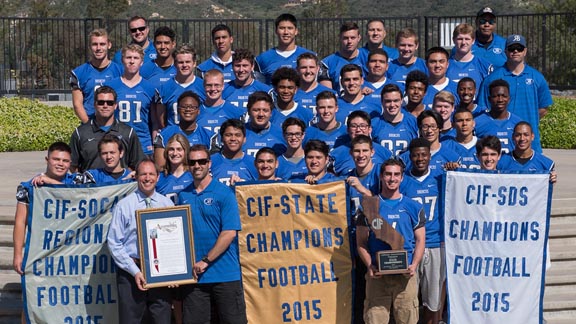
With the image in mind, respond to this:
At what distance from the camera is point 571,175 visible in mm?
15094

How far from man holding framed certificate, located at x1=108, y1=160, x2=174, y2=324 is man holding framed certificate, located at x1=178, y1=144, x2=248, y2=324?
24 cm

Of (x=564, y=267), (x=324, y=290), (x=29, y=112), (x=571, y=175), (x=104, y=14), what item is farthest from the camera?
(x=104, y=14)

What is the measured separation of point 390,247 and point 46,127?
474 inches

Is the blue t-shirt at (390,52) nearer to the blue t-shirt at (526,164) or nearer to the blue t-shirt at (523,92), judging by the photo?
the blue t-shirt at (523,92)

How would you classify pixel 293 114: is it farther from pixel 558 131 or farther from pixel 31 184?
pixel 558 131

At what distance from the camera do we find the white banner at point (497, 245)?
965 cm

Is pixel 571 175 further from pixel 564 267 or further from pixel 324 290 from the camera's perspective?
pixel 324 290

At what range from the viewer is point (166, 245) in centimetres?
878

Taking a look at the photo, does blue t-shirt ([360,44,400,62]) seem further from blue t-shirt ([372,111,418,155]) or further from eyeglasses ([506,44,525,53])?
blue t-shirt ([372,111,418,155])

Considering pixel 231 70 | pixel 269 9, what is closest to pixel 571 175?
pixel 231 70

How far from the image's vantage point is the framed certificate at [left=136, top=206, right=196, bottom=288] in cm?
873

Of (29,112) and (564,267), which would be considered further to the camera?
(29,112)

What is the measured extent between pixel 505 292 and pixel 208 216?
2.81 m

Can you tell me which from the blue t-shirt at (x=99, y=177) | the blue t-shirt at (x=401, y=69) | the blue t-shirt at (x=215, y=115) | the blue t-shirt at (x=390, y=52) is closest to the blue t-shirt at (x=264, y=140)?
the blue t-shirt at (x=215, y=115)
